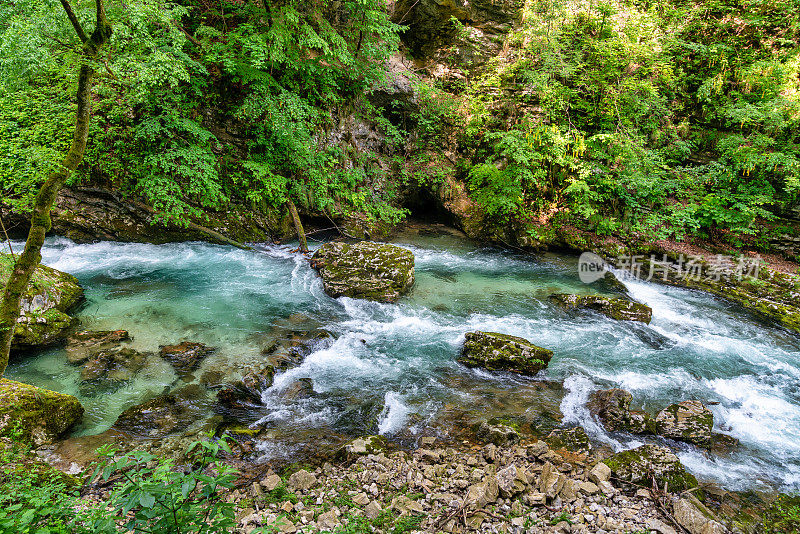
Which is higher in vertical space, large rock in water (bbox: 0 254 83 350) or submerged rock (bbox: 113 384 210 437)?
large rock in water (bbox: 0 254 83 350)

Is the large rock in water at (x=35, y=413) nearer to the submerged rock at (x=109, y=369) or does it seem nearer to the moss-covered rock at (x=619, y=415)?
the submerged rock at (x=109, y=369)

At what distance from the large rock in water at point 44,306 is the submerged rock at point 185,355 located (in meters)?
1.88

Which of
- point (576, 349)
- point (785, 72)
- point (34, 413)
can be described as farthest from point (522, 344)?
point (785, 72)

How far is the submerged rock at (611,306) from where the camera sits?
8570mm

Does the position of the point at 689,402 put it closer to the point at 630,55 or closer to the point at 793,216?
the point at 793,216

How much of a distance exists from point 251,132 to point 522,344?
31.2 ft

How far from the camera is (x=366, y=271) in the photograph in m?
9.10

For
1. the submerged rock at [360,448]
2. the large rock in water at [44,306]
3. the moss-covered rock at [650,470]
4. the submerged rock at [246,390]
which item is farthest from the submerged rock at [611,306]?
the large rock in water at [44,306]

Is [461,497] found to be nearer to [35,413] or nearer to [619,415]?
[619,415]

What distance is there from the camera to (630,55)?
12.4 metres

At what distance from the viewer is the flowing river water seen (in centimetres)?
518

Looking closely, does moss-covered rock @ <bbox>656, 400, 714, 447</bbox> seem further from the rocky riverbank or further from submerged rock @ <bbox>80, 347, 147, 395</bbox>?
submerged rock @ <bbox>80, 347, 147, 395</bbox>

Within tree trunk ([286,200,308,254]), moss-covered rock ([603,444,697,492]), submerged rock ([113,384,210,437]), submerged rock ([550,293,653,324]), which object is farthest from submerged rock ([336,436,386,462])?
tree trunk ([286,200,308,254])

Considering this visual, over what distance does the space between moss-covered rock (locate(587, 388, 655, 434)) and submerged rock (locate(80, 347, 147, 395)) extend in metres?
7.09
